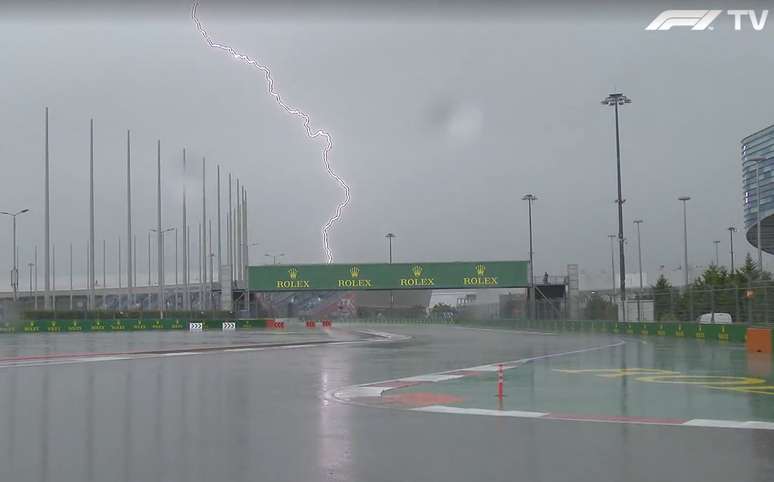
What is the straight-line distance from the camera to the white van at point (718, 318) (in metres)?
37.2

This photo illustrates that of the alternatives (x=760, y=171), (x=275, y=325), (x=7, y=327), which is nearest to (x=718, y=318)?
(x=275, y=325)

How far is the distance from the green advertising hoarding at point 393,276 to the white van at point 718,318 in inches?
1323

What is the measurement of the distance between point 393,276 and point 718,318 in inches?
1539

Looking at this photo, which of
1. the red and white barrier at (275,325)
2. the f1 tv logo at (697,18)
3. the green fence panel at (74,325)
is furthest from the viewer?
the red and white barrier at (275,325)

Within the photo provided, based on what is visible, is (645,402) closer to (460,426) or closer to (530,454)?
(460,426)

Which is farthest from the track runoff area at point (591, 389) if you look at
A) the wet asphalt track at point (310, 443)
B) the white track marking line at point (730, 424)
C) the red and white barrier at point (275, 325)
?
the red and white barrier at point (275, 325)

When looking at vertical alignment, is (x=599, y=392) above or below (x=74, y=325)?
above

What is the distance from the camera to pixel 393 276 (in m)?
74.4

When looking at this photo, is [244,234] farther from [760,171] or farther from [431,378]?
[431,378]

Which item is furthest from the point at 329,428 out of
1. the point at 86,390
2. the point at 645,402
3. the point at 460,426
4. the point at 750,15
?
the point at 750,15

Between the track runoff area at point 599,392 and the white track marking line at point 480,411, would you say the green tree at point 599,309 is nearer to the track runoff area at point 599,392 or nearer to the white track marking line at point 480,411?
the track runoff area at point 599,392

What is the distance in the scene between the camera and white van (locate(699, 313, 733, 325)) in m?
37.2

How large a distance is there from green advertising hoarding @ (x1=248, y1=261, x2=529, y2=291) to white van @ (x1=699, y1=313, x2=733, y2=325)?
33.6m

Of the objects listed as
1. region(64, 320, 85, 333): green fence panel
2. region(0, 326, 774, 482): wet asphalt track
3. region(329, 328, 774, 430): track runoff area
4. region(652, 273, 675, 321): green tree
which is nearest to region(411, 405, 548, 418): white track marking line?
region(329, 328, 774, 430): track runoff area
